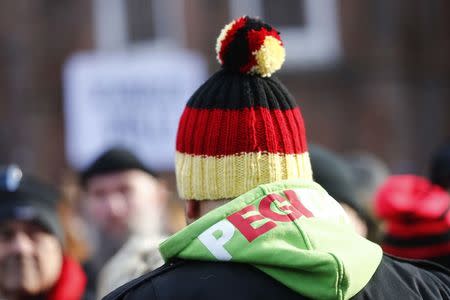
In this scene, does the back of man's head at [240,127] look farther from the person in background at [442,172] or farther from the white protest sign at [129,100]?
the white protest sign at [129,100]

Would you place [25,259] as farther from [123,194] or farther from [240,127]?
[240,127]

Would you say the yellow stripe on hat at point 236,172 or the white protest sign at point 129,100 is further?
the white protest sign at point 129,100

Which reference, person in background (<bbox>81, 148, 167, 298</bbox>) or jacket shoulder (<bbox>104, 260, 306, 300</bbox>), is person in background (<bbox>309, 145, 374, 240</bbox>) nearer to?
person in background (<bbox>81, 148, 167, 298</bbox>)

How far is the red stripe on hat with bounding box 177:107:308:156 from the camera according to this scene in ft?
7.31

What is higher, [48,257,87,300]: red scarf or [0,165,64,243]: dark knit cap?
[0,165,64,243]: dark knit cap

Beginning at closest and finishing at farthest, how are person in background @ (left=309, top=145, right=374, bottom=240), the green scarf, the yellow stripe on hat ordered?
the green scarf → the yellow stripe on hat → person in background @ (left=309, top=145, right=374, bottom=240)

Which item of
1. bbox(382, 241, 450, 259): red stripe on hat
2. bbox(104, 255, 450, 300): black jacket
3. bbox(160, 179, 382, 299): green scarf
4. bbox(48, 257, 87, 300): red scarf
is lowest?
bbox(48, 257, 87, 300): red scarf

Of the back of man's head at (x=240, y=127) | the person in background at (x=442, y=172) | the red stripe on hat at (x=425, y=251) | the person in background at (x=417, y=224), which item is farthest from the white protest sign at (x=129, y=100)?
the back of man's head at (x=240, y=127)

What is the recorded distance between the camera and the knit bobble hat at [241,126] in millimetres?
2230

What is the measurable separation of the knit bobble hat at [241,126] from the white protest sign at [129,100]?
942 centimetres

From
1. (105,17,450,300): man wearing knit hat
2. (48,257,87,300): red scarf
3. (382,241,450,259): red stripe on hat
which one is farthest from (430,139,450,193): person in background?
(105,17,450,300): man wearing knit hat

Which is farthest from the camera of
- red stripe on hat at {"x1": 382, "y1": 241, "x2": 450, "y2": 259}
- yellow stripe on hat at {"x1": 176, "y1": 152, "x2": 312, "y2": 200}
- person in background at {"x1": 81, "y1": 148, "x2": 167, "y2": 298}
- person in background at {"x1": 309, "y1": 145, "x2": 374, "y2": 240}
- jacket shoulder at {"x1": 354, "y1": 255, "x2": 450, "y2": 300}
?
person in background at {"x1": 81, "y1": 148, "x2": 167, "y2": 298}

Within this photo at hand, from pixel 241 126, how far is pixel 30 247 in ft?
5.33

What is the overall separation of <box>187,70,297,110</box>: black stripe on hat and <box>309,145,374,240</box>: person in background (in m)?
1.47
